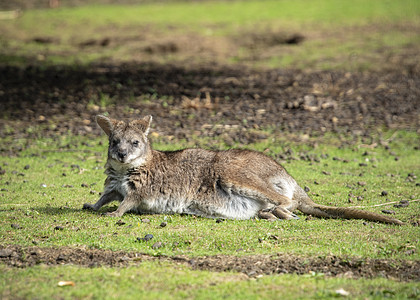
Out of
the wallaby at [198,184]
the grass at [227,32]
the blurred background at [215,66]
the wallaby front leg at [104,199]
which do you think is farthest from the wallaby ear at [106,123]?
the grass at [227,32]

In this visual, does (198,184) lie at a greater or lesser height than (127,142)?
lesser

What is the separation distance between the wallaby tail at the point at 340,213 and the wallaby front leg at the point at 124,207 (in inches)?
86.4

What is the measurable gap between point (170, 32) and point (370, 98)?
31.7 feet

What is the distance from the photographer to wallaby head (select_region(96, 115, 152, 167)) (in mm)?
7328

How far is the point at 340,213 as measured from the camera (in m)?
7.16

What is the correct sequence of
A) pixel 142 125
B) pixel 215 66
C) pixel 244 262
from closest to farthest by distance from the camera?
pixel 244 262
pixel 142 125
pixel 215 66

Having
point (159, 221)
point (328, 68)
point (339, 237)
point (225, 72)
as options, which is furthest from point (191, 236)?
point (328, 68)

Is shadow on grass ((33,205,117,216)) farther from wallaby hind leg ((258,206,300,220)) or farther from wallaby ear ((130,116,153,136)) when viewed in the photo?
wallaby hind leg ((258,206,300,220))

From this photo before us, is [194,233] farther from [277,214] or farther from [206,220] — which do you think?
[277,214]

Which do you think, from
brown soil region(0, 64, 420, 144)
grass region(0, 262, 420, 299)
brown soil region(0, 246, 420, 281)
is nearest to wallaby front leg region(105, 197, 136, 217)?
brown soil region(0, 246, 420, 281)

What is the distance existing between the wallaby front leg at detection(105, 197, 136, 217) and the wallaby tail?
219 cm

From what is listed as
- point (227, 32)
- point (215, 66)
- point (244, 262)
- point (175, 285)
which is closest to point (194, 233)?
point (244, 262)

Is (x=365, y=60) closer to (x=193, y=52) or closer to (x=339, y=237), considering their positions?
(x=193, y=52)

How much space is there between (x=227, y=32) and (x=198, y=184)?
1580 cm
